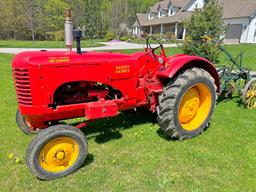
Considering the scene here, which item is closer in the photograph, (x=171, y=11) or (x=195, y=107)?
(x=195, y=107)

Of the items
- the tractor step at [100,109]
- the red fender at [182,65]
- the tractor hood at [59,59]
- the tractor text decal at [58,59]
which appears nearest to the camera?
the tractor hood at [59,59]

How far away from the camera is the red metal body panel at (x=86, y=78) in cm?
303

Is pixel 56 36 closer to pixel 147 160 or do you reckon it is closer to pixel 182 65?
pixel 182 65

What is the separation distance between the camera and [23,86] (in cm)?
302

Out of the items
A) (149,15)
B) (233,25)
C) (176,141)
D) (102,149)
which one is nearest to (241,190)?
(176,141)

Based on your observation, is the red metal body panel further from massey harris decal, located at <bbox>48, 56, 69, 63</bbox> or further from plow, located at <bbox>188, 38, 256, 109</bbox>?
plow, located at <bbox>188, 38, 256, 109</bbox>

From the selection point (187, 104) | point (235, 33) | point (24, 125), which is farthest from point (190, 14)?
point (24, 125)

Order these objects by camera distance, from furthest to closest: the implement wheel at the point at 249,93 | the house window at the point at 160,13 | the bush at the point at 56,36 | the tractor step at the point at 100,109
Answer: the house window at the point at 160,13, the bush at the point at 56,36, the implement wheel at the point at 249,93, the tractor step at the point at 100,109

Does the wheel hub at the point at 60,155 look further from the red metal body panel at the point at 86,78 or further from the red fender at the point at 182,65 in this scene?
the red fender at the point at 182,65

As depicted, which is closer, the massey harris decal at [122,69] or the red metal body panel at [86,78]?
the red metal body panel at [86,78]

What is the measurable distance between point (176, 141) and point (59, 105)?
77.5 inches

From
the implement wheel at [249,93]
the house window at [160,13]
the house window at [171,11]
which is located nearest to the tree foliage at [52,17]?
the house window at [160,13]

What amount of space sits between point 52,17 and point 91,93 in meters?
46.7

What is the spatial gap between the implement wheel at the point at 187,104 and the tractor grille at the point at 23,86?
189cm
